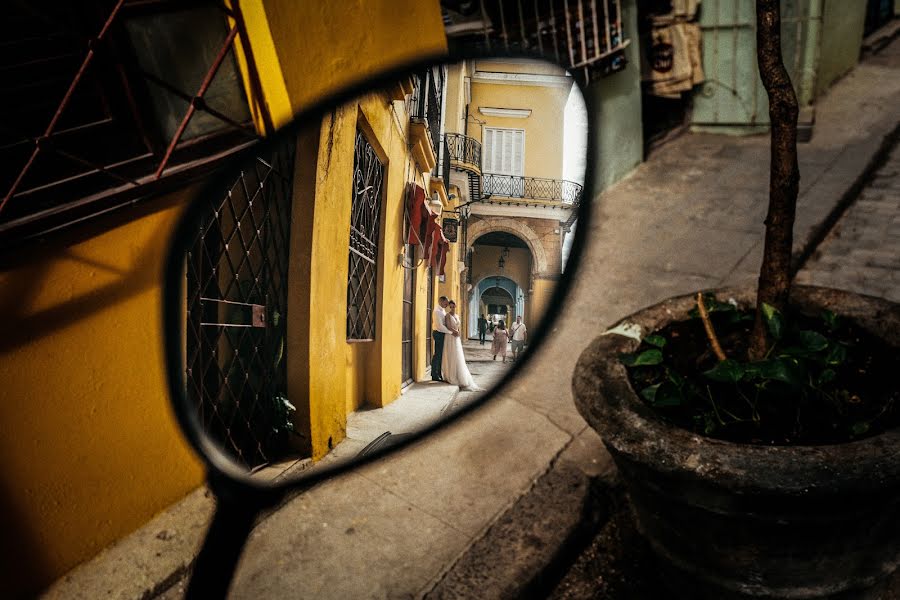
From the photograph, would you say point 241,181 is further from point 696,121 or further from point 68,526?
point 696,121

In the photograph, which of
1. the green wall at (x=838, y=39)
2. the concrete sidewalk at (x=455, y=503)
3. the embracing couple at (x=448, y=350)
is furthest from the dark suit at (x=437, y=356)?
the green wall at (x=838, y=39)

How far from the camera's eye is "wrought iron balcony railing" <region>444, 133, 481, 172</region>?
746 millimetres

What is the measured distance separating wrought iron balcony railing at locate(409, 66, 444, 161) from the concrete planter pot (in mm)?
803

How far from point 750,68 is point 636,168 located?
1.74m

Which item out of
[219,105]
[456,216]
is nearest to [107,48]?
[219,105]

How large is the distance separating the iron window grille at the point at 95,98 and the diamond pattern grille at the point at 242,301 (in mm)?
654

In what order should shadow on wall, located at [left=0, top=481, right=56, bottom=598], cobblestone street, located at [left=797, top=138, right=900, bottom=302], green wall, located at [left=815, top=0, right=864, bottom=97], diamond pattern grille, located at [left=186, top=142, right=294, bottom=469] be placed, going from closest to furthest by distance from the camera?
diamond pattern grille, located at [left=186, top=142, right=294, bottom=469]
shadow on wall, located at [left=0, top=481, right=56, bottom=598]
cobblestone street, located at [left=797, top=138, right=900, bottom=302]
green wall, located at [left=815, top=0, right=864, bottom=97]

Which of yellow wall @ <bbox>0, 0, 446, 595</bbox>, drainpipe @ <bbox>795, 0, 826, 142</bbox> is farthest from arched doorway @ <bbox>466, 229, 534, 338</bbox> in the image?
drainpipe @ <bbox>795, 0, 826, 142</bbox>

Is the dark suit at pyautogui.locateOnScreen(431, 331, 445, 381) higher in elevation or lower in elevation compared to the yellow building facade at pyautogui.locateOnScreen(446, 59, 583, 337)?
lower

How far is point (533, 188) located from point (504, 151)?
7 centimetres

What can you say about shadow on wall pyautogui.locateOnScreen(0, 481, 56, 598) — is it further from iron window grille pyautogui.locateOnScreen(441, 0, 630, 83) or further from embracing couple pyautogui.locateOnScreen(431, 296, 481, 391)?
iron window grille pyautogui.locateOnScreen(441, 0, 630, 83)

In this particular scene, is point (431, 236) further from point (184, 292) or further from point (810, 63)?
point (810, 63)

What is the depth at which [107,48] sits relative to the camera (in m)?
1.45

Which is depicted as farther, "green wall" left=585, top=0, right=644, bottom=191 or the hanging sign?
"green wall" left=585, top=0, right=644, bottom=191
